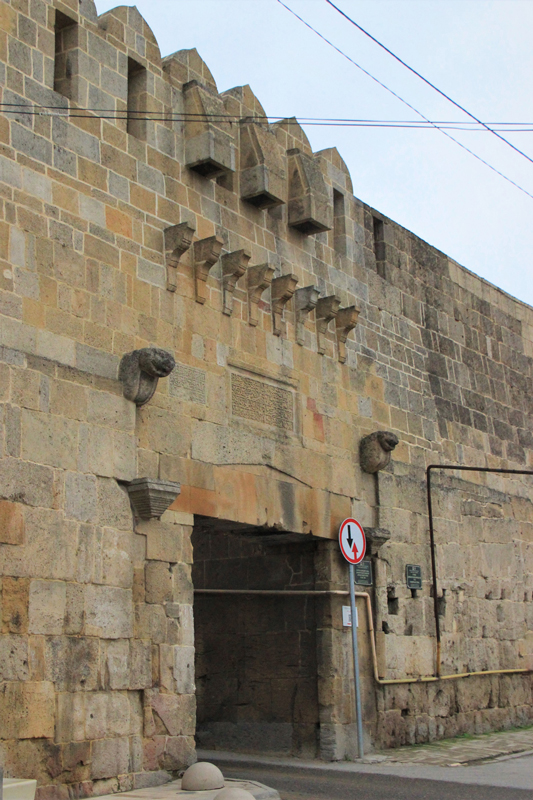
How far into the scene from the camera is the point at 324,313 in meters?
10.2

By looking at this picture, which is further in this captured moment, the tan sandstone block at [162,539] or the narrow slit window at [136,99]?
the narrow slit window at [136,99]

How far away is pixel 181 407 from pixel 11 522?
2021mm

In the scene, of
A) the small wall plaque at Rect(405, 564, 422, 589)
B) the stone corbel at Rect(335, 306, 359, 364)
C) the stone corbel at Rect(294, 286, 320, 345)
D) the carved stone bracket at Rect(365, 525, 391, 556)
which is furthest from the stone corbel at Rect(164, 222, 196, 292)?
the small wall plaque at Rect(405, 564, 422, 589)

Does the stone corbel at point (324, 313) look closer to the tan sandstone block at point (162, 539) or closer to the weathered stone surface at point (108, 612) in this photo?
the tan sandstone block at point (162, 539)

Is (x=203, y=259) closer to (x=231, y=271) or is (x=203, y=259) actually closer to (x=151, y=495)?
(x=231, y=271)

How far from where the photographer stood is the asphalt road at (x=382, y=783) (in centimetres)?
729

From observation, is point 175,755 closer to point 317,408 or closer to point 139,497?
point 139,497

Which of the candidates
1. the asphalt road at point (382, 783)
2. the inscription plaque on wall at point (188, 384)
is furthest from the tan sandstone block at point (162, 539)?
the asphalt road at point (382, 783)

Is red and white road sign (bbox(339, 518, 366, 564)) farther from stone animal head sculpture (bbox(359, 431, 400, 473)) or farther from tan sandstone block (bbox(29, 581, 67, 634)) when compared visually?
tan sandstone block (bbox(29, 581, 67, 634))

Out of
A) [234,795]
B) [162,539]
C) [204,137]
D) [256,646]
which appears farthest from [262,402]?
[234,795]

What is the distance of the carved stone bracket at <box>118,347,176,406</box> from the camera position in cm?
774

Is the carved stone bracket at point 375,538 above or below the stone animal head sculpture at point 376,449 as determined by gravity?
below

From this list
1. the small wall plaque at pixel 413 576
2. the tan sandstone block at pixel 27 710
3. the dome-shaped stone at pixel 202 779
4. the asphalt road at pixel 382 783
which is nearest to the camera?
the tan sandstone block at pixel 27 710

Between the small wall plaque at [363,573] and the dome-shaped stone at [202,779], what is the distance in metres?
3.39
